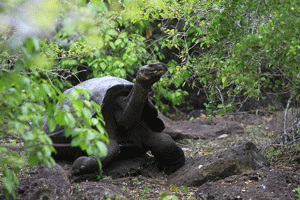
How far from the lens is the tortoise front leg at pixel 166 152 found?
366 centimetres

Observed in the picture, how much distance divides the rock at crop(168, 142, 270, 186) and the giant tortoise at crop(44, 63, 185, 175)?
461 mm

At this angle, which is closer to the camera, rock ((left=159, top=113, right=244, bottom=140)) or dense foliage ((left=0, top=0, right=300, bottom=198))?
dense foliage ((left=0, top=0, right=300, bottom=198))

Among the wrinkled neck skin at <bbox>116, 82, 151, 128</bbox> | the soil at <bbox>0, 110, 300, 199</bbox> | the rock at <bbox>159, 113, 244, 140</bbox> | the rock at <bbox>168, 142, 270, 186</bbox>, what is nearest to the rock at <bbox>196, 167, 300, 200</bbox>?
the soil at <bbox>0, 110, 300, 199</bbox>

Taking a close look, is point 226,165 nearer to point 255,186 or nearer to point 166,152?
point 255,186

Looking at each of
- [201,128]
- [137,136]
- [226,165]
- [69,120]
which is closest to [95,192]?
[69,120]

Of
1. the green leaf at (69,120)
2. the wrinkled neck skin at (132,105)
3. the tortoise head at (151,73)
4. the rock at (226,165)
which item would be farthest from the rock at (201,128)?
the green leaf at (69,120)

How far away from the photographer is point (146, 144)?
12.4 ft

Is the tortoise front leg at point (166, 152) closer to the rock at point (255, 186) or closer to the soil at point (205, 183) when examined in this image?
the soil at point (205, 183)

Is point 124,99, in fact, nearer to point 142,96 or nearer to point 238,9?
point 142,96

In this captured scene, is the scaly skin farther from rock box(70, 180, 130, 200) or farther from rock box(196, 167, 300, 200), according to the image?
rock box(196, 167, 300, 200)

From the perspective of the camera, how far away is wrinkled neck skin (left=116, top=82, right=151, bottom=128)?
330 cm

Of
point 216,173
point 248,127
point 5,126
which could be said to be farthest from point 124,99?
point 248,127

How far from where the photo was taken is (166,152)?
366 centimetres

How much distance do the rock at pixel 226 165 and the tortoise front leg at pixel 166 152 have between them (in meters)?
→ 0.39
